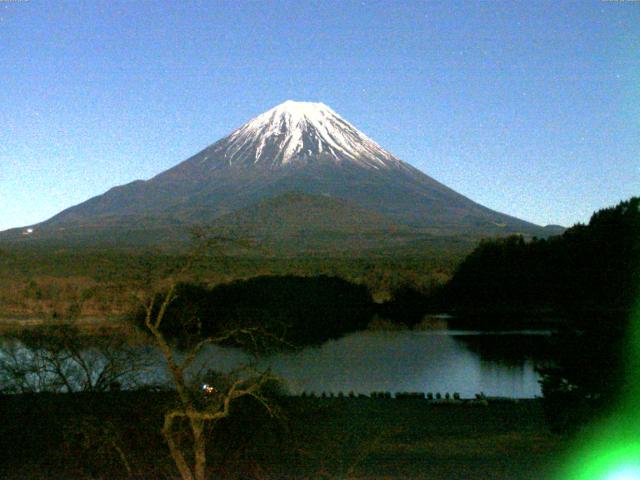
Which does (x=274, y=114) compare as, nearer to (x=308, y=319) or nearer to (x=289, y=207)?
(x=289, y=207)

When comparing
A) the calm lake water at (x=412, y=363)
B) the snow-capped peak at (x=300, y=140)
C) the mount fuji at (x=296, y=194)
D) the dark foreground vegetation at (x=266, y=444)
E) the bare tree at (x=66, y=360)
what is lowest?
the calm lake water at (x=412, y=363)

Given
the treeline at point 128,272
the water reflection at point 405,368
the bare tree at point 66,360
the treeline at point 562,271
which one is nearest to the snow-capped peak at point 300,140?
the treeline at point 128,272

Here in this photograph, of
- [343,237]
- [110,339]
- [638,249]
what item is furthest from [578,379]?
[343,237]

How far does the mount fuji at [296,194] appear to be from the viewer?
61562mm

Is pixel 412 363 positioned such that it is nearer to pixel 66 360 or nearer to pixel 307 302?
pixel 66 360

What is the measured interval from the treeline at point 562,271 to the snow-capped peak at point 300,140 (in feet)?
163

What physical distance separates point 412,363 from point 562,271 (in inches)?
394

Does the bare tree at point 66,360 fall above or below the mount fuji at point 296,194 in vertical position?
below

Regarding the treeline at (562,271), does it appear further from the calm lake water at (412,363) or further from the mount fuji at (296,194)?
the mount fuji at (296,194)

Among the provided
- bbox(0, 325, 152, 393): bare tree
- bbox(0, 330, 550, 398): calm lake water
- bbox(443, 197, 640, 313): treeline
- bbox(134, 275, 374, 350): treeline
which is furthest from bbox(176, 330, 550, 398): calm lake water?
bbox(0, 325, 152, 393): bare tree

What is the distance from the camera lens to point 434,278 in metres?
38.2

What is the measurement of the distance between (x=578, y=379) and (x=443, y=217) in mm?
66122

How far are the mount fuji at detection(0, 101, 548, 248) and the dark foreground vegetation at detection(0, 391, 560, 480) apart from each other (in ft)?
130

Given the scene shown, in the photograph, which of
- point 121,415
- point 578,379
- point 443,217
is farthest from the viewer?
point 443,217
